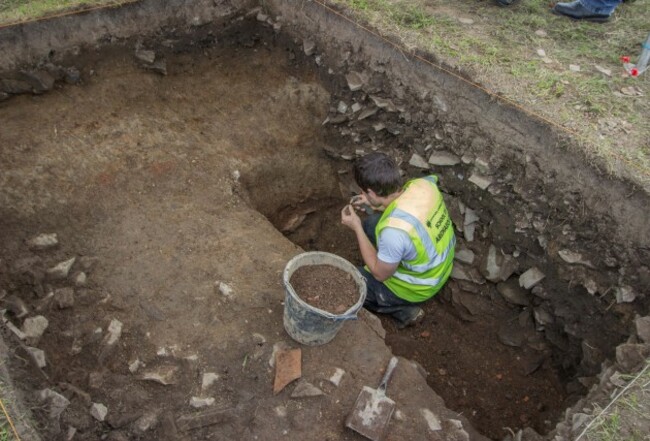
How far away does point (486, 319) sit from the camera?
4281 mm

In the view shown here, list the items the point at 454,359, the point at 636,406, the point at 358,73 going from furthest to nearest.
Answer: the point at 358,73
the point at 454,359
the point at 636,406

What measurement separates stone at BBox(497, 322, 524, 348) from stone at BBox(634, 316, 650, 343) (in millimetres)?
1078

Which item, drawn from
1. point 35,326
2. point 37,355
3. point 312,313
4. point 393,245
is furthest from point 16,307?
point 393,245

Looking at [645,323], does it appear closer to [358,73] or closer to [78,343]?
[358,73]

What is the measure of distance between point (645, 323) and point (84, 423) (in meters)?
3.34

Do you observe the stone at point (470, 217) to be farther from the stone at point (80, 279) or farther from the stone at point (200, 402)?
the stone at point (80, 279)

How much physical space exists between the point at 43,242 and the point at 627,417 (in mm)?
3777

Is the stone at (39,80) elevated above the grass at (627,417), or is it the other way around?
the stone at (39,80)

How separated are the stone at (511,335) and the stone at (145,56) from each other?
3.96 m

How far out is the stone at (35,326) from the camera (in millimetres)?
2943

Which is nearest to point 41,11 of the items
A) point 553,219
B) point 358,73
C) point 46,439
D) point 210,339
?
point 358,73

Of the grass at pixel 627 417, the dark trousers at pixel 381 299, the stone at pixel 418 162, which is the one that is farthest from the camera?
the stone at pixel 418 162

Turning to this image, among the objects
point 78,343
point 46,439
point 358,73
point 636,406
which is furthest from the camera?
point 358,73

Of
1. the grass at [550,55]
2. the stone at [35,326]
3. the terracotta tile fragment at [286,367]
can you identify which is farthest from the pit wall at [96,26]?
the terracotta tile fragment at [286,367]
